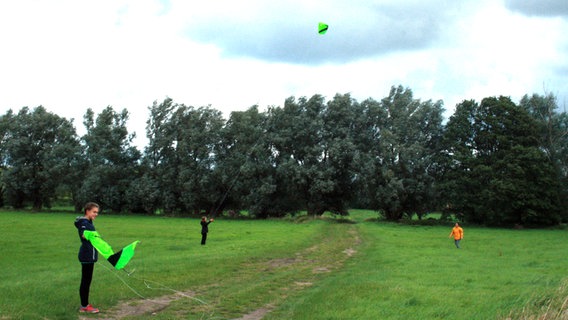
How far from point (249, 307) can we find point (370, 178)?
53.6 metres

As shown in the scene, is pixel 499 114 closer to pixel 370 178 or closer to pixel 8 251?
pixel 370 178

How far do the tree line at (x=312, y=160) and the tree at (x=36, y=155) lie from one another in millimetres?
202

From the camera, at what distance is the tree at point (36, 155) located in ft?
260

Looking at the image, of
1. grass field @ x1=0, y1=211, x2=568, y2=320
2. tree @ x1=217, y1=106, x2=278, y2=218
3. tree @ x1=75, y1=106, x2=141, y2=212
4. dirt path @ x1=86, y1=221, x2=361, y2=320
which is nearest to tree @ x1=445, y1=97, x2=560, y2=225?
tree @ x1=217, y1=106, x2=278, y2=218

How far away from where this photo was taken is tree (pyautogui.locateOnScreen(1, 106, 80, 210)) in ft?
260

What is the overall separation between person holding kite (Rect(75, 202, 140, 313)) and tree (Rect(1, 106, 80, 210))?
2923 inches

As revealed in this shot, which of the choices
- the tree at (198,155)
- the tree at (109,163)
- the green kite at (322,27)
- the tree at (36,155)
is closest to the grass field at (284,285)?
the green kite at (322,27)

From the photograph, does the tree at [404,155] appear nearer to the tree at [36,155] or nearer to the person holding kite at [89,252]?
the tree at [36,155]

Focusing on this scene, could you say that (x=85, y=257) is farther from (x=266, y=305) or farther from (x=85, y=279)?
(x=266, y=305)

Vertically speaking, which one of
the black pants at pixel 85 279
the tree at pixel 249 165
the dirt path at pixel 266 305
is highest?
the tree at pixel 249 165

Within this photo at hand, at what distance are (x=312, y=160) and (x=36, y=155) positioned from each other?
159 ft

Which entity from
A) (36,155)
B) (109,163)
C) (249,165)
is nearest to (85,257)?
(249,165)

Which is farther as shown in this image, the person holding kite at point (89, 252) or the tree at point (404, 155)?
the tree at point (404, 155)

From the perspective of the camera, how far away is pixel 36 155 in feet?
268
